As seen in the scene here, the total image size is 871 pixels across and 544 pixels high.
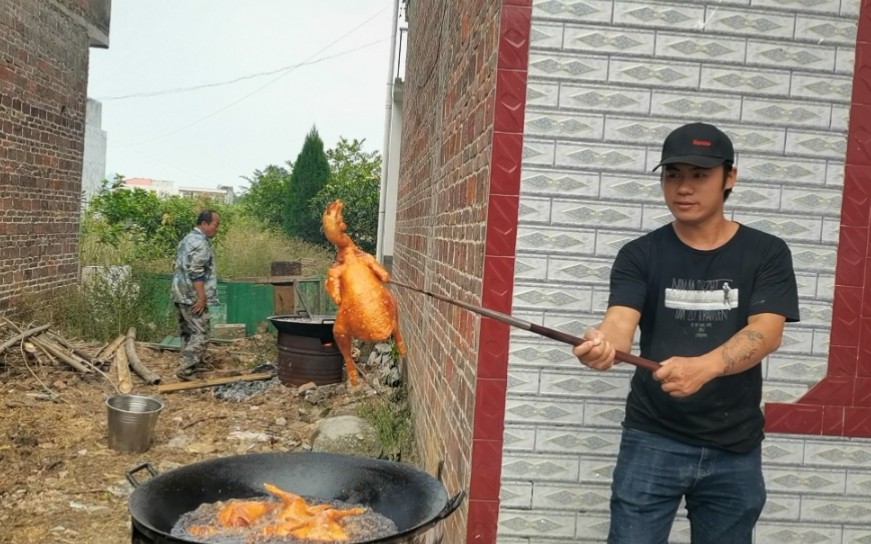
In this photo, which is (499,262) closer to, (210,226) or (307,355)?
(307,355)

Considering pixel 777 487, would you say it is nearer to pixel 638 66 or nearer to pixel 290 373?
pixel 638 66

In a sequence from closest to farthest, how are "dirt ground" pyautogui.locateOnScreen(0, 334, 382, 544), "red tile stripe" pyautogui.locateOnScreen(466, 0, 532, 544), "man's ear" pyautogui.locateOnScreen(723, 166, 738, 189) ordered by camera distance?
"man's ear" pyautogui.locateOnScreen(723, 166, 738, 189) → "red tile stripe" pyautogui.locateOnScreen(466, 0, 532, 544) → "dirt ground" pyautogui.locateOnScreen(0, 334, 382, 544)

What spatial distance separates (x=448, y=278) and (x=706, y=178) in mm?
2645

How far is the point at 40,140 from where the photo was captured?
14.2 m

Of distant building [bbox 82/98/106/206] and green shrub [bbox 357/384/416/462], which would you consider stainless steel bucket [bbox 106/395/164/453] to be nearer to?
green shrub [bbox 357/384/416/462]

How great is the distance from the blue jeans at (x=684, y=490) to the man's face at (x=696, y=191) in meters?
0.84

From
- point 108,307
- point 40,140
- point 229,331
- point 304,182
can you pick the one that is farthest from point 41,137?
point 304,182

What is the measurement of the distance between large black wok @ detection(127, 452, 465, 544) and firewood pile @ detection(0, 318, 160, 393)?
25.2 ft

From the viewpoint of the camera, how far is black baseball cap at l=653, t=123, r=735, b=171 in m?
3.12

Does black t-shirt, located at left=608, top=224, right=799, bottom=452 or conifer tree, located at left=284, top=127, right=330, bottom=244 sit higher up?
conifer tree, located at left=284, top=127, right=330, bottom=244

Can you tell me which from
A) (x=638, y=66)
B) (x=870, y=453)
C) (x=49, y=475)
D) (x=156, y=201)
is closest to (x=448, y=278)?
(x=638, y=66)

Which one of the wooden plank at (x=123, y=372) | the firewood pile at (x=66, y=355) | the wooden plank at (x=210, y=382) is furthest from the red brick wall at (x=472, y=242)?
the firewood pile at (x=66, y=355)

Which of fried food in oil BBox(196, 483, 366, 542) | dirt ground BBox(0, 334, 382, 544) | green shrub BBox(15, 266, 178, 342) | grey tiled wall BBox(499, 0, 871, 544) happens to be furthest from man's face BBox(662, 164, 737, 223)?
green shrub BBox(15, 266, 178, 342)

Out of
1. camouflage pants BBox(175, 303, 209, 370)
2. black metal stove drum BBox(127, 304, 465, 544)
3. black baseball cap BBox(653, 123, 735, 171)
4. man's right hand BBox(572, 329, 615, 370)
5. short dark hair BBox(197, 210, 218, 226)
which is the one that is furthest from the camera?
camouflage pants BBox(175, 303, 209, 370)
